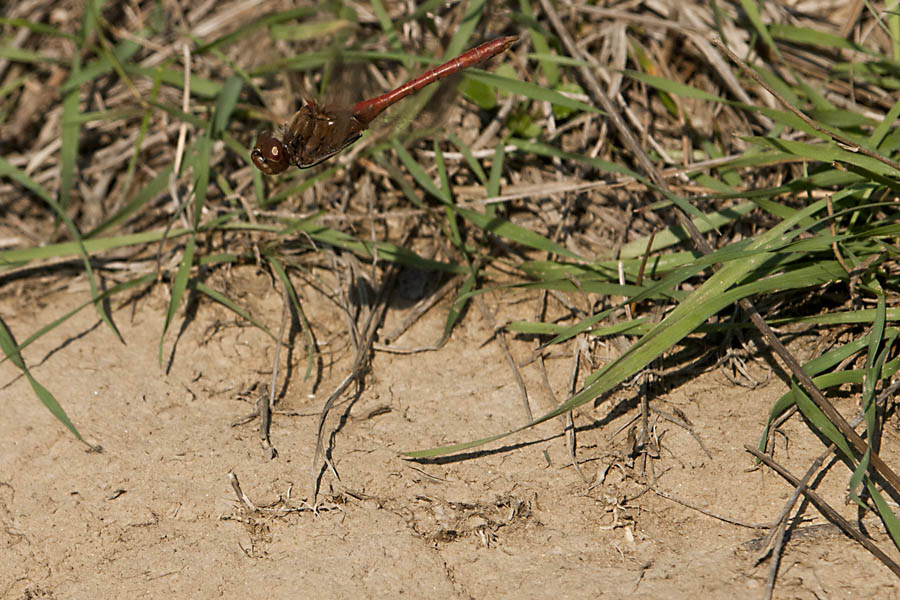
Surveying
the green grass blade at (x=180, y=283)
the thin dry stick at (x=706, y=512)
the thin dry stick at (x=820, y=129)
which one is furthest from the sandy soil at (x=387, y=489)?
the thin dry stick at (x=820, y=129)

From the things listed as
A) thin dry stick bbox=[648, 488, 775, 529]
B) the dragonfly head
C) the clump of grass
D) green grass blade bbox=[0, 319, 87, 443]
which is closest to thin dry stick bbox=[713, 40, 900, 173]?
the clump of grass

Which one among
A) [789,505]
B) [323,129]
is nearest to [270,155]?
[323,129]

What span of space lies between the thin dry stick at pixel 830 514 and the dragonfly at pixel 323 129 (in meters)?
1.43

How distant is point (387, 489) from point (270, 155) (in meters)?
1.00

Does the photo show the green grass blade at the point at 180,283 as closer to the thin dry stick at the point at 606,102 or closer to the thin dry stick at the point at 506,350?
the thin dry stick at the point at 506,350

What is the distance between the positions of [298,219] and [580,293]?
42.2 inches

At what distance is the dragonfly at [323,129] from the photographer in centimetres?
240

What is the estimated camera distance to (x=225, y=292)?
2949 millimetres

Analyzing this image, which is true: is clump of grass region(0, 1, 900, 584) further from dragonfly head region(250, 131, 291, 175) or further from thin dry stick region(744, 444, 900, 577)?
dragonfly head region(250, 131, 291, 175)

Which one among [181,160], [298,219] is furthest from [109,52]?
[298,219]

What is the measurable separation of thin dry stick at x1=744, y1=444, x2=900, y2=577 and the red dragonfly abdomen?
1.40 meters

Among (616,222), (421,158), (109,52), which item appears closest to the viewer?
(616,222)

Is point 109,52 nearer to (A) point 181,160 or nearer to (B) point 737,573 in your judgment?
(A) point 181,160

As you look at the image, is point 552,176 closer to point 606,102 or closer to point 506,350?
point 606,102
